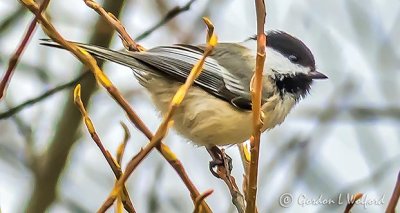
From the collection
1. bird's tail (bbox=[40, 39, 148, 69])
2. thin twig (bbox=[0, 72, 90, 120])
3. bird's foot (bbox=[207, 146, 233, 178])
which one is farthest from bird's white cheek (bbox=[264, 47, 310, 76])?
thin twig (bbox=[0, 72, 90, 120])

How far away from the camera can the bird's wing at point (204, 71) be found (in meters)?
2.34

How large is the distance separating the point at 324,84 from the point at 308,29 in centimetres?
26

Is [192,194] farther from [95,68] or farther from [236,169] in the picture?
[236,169]

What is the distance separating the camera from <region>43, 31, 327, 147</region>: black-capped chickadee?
239 cm

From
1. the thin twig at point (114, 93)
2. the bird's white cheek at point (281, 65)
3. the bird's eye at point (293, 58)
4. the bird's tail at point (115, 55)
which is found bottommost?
the bird's white cheek at point (281, 65)

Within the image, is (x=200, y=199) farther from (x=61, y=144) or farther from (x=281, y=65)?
(x=281, y=65)

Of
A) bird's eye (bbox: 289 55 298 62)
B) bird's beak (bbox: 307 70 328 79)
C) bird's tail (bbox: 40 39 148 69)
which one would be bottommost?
bird's beak (bbox: 307 70 328 79)

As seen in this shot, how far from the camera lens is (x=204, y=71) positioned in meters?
2.49

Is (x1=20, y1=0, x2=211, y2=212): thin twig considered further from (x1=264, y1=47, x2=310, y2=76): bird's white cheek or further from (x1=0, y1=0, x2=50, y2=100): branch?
(x1=264, y1=47, x2=310, y2=76): bird's white cheek

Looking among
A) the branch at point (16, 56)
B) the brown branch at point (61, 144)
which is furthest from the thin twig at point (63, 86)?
the branch at point (16, 56)

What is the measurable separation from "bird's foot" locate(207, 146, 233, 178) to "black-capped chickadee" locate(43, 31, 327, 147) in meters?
0.04

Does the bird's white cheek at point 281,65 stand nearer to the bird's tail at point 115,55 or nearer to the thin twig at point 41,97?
the bird's tail at point 115,55

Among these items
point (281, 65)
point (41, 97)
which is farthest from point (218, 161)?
point (41, 97)

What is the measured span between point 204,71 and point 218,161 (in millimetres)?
304
